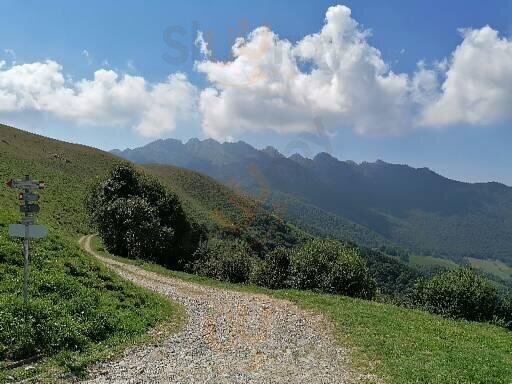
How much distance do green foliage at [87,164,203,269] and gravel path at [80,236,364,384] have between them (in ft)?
93.1

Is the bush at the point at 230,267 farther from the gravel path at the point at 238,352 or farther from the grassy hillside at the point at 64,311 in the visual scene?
the grassy hillside at the point at 64,311

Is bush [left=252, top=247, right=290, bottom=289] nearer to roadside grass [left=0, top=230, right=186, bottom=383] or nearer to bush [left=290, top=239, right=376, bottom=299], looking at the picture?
bush [left=290, top=239, right=376, bottom=299]

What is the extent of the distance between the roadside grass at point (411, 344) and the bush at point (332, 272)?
690 centimetres

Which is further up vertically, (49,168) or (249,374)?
(49,168)

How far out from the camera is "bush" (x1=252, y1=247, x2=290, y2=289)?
50250mm

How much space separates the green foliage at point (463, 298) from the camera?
168ft

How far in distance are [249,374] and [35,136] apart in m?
183

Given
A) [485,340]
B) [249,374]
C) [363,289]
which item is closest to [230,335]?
[249,374]

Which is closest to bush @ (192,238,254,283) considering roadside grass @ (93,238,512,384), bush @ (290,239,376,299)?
bush @ (290,239,376,299)

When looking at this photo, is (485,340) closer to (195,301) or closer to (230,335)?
(230,335)

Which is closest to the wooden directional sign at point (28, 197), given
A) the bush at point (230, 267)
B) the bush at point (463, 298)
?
the bush at point (230, 267)

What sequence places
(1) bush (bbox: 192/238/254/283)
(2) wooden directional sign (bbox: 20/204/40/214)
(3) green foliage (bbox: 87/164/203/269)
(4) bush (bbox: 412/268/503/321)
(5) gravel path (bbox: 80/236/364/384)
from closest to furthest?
1. (5) gravel path (bbox: 80/236/364/384)
2. (2) wooden directional sign (bbox: 20/204/40/214)
3. (4) bush (bbox: 412/268/503/321)
4. (1) bush (bbox: 192/238/254/283)
5. (3) green foliage (bbox: 87/164/203/269)

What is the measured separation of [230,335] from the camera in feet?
81.7

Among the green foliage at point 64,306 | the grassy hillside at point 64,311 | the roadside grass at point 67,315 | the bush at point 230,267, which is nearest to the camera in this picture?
the roadside grass at point 67,315
